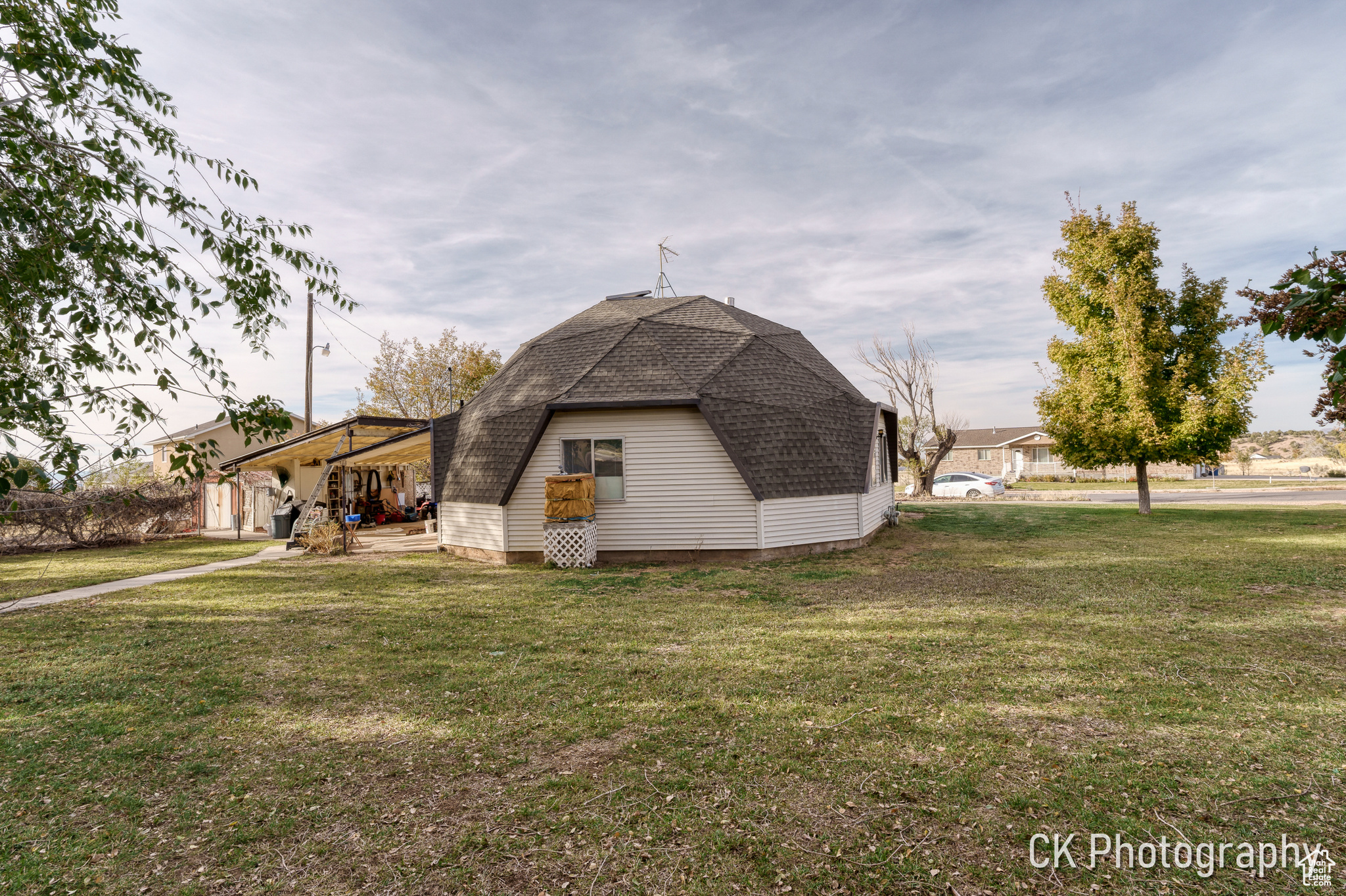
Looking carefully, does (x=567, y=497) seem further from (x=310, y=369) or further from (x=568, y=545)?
(x=310, y=369)

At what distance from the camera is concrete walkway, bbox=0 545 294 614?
397 inches

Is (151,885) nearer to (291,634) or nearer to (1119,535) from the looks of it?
(291,634)

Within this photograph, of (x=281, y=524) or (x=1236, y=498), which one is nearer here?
(x=281, y=524)

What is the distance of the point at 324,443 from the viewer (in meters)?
18.9

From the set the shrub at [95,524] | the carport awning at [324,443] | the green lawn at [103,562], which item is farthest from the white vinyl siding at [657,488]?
the shrub at [95,524]

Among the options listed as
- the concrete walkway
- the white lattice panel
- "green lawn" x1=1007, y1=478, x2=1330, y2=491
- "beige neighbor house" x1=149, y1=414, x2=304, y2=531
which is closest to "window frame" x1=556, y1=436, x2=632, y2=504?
the white lattice panel

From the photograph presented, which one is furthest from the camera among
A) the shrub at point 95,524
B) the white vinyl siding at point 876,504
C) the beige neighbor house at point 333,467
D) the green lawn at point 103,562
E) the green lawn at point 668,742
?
the shrub at point 95,524

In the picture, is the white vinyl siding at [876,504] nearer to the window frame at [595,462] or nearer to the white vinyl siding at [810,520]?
the white vinyl siding at [810,520]

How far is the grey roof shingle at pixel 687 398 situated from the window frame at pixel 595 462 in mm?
620

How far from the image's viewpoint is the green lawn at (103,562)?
11.9 meters

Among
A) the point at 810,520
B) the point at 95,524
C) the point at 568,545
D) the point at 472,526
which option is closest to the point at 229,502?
the point at 95,524

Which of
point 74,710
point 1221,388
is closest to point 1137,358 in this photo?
point 1221,388

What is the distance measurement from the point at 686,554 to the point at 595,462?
2759 mm

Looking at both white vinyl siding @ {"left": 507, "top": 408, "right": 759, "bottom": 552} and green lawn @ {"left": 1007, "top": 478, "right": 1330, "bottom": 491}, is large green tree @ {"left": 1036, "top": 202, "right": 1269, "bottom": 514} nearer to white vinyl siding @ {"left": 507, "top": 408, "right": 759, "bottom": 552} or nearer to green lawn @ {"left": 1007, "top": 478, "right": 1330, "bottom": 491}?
white vinyl siding @ {"left": 507, "top": 408, "right": 759, "bottom": 552}
